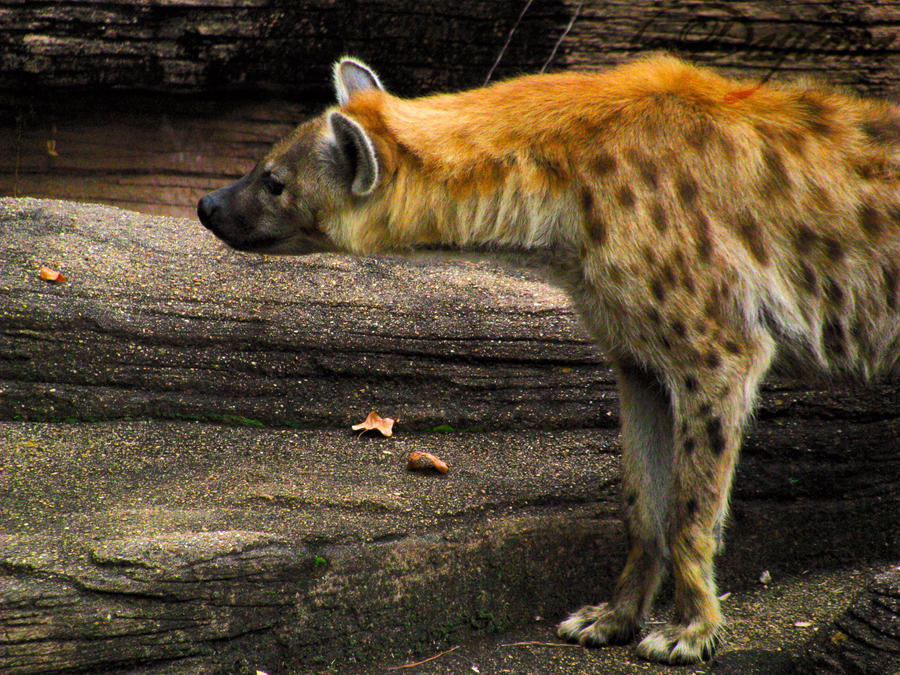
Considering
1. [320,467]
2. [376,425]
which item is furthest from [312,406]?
[320,467]

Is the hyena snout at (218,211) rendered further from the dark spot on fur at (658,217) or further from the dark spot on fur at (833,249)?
the dark spot on fur at (833,249)

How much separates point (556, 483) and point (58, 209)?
2.31 meters

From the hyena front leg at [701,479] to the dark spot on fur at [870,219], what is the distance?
0.48 meters

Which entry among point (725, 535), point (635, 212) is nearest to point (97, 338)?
point (635, 212)

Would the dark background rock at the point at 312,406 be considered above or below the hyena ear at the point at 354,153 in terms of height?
below

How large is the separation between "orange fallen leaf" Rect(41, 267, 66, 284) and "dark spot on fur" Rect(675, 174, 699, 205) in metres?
2.08

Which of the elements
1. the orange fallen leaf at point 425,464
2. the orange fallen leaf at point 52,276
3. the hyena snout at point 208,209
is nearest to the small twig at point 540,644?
the orange fallen leaf at point 425,464

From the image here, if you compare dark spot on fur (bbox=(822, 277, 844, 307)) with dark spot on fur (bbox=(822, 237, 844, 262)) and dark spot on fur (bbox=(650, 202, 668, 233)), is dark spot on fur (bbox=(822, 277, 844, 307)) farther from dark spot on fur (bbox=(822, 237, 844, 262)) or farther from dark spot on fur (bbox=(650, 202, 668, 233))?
dark spot on fur (bbox=(650, 202, 668, 233))

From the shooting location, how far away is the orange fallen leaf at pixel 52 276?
3.16 meters

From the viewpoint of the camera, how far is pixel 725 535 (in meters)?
2.84

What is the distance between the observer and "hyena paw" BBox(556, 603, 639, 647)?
7.90 ft

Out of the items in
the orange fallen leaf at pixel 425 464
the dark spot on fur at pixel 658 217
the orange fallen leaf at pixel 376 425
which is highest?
the dark spot on fur at pixel 658 217

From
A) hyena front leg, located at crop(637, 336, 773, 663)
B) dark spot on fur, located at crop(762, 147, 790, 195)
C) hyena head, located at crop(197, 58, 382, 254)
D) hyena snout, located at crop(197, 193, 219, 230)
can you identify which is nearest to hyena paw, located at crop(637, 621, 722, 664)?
hyena front leg, located at crop(637, 336, 773, 663)

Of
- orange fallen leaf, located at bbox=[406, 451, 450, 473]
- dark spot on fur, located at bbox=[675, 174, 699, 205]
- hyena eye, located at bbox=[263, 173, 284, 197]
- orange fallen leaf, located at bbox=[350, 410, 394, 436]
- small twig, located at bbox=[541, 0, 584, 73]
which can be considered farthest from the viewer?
small twig, located at bbox=[541, 0, 584, 73]
